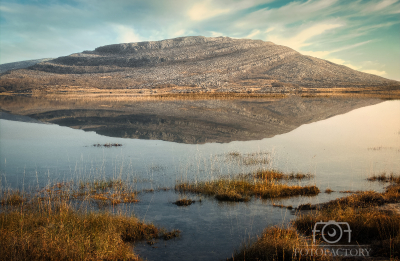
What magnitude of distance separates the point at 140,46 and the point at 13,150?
11721 cm

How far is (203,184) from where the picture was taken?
1027 centimetres

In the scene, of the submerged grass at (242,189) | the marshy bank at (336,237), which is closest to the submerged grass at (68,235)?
the marshy bank at (336,237)

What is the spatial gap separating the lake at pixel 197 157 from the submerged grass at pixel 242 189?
35 cm

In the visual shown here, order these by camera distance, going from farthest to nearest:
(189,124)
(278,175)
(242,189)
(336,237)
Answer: (189,124)
(278,175)
(242,189)
(336,237)

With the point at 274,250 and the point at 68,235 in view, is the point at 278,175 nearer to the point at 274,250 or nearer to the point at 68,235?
the point at 274,250

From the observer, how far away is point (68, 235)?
5223 millimetres

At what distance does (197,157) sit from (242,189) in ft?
16.0

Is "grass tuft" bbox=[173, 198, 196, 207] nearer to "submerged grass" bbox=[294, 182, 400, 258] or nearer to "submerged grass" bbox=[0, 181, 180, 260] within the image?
"submerged grass" bbox=[0, 181, 180, 260]

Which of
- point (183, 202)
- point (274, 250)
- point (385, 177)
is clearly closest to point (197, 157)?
point (183, 202)

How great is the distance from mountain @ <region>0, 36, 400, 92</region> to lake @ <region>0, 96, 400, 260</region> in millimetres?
49105

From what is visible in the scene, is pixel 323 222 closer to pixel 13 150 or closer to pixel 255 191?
pixel 255 191

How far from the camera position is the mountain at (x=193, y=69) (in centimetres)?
8188

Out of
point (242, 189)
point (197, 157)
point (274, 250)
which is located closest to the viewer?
point (274, 250)

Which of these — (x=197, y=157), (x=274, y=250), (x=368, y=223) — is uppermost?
(x=197, y=157)
